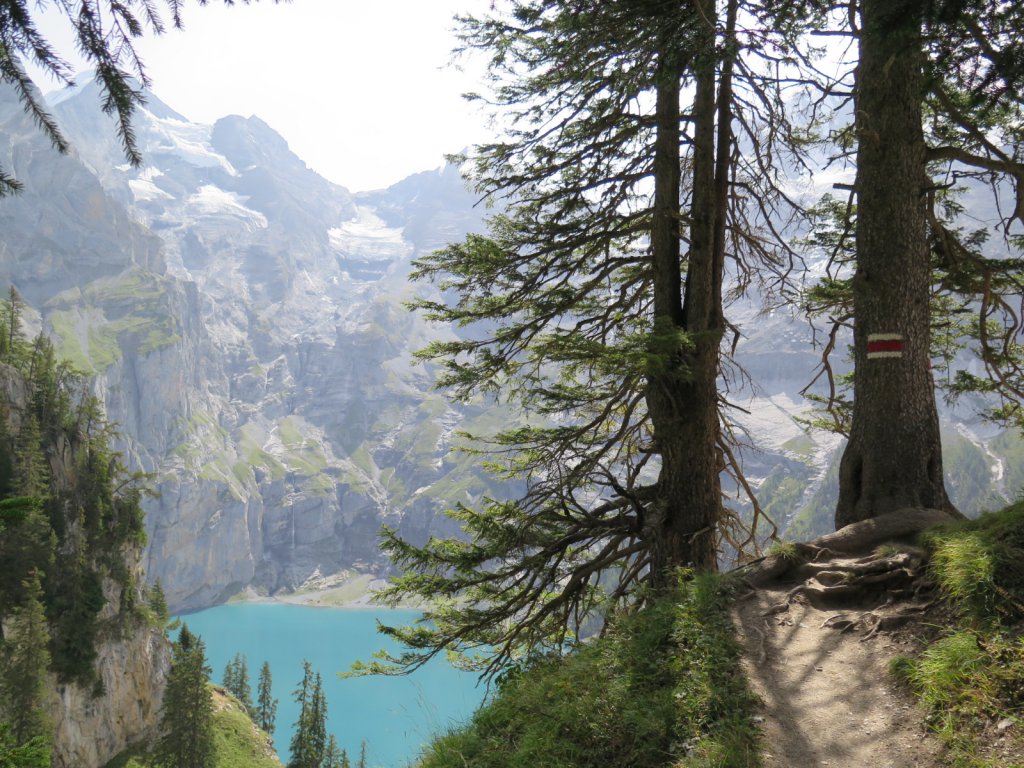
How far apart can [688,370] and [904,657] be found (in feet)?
9.32

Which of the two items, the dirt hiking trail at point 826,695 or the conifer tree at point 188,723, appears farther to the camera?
the conifer tree at point 188,723

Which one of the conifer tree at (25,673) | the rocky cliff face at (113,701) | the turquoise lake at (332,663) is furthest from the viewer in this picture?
the turquoise lake at (332,663)

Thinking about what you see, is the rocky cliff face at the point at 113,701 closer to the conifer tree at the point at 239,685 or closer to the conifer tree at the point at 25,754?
the conifer tree at the point at 239,685

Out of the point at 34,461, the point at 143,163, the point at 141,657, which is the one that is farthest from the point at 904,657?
the point at 141,657

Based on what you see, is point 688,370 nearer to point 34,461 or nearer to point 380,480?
point 34,461

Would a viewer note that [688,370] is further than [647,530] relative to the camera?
No

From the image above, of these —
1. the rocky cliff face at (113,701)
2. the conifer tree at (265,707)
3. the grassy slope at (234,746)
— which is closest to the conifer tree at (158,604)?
the rocky cliff face at (113,701)

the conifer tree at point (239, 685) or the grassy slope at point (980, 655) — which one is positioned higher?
the grassy slope at point (980, 655)

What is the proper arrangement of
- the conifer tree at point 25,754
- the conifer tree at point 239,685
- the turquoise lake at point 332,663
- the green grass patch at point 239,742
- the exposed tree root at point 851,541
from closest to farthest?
1. the conifer tree at point 25,754
2. the exposed tree root at point 851,541
3. the green grass patch at point 239,742
4. the conifer tree at point 239,685
5. the turquoise lake at point 332,663

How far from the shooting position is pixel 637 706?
3.66 meters

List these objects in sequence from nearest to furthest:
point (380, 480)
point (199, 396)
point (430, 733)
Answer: point (430, 733), point (199, 396), point (380, 480)

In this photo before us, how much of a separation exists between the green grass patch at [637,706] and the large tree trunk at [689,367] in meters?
1.38

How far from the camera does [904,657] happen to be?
11.6ft

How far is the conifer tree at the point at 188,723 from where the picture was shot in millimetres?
33094
